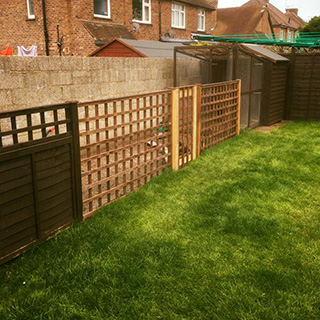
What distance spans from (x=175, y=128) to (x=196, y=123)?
3.06ft

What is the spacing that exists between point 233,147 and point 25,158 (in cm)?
532

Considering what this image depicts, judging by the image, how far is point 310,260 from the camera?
3535mm

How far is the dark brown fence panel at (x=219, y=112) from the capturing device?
7.41 metres

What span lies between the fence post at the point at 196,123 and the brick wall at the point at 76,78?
2.28 metres

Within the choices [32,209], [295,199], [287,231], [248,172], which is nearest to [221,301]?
[287,231]

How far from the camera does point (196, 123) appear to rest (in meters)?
6.96

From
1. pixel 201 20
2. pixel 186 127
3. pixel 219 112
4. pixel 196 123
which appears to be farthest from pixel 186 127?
pixel 201 20

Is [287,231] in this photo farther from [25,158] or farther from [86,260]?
[25,158]

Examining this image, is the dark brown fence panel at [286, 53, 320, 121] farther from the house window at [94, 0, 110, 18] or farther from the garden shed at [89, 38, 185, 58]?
the house window at [94, 0, 110, 18]

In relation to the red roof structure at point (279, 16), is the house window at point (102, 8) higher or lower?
lower

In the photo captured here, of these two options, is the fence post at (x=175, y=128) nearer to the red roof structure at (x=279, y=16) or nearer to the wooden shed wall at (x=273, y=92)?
the wooden shed wall at (x=273, y=92)

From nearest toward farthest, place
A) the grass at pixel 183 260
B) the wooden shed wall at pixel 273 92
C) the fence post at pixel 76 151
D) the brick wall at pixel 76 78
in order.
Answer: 1. the grass at pixel 183 260
2. the fence post at pixel 76 151
3. the brick wall at pixel 76 78
4. the wooden shed wall at pixel 273 92

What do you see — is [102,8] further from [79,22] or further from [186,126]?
[186,126]

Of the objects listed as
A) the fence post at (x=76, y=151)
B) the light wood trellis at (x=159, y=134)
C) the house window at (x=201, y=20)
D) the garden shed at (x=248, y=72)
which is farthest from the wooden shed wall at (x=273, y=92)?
the house window at (x=201, y=20)
